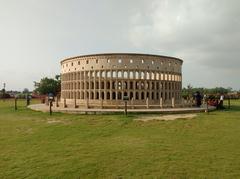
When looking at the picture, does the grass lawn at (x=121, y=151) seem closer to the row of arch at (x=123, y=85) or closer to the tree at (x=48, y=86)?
the row of arch at (x=123, y=85)

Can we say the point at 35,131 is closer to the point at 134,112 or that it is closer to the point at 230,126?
the point at 134,112

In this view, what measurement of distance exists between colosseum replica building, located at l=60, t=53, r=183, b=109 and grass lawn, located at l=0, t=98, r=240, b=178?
58.6 ft

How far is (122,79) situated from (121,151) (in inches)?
998

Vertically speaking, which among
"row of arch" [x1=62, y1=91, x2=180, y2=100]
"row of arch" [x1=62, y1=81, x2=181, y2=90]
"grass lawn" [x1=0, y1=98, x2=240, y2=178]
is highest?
"row of arch" [x1=62, y1=81, x2=181, y2=90]

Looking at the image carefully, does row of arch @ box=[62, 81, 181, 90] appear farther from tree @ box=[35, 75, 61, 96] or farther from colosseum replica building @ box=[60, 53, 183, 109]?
tree @ box=[35, 75, 61, 96]

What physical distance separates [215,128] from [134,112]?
9345 mm

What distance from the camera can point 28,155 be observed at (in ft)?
34.2

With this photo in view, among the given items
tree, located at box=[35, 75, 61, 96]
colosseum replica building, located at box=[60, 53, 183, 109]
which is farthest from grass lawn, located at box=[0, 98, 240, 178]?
tree, located at box=[35, 75, 61, 96]

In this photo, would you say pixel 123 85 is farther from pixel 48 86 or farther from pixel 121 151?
pixel 48 86

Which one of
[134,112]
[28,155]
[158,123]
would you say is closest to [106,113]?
[134,112]

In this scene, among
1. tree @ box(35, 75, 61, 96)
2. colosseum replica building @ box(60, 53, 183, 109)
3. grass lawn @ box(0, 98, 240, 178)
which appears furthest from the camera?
tree @ box(35, 75, 61, 96)

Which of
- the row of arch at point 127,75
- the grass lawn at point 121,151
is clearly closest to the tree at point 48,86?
the row of arch at point 127,75

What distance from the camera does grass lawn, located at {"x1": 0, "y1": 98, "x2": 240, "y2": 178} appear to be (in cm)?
837

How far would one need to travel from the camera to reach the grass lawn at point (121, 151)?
8367 millimetres
